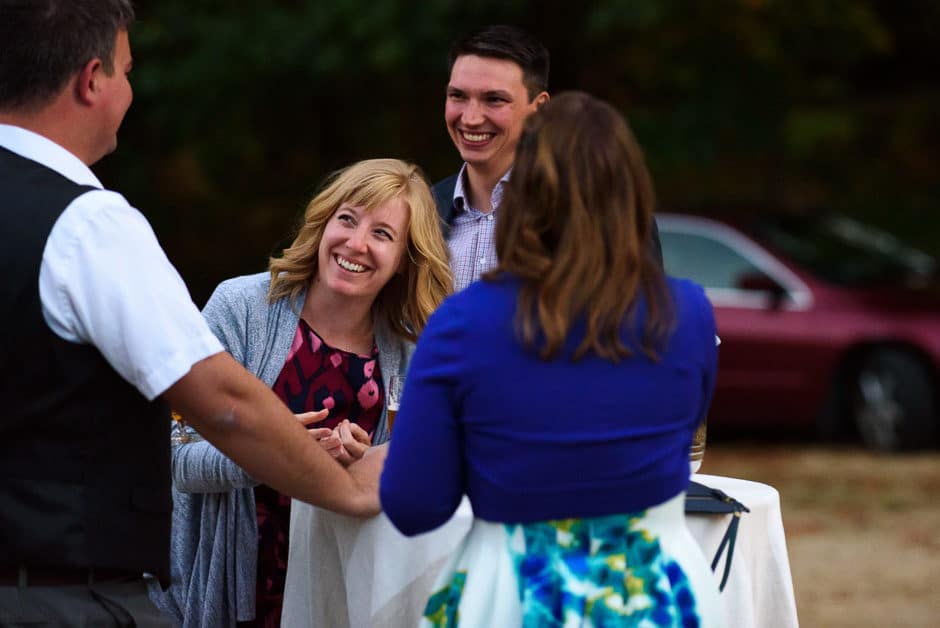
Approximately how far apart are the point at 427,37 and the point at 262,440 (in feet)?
28.6

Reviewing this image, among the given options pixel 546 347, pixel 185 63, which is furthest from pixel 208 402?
pixel 185 63

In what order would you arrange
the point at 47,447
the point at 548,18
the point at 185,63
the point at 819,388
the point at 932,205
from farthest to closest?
the point at 932,205 → the point at 185,63 → the point at 548,18 → the point at 819,388 → the point at 47,447

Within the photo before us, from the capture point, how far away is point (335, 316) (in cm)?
374

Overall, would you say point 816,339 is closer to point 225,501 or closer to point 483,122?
point 483,122

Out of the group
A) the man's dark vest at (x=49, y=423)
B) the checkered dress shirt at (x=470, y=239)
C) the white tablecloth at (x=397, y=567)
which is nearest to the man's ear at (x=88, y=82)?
the man's dark vest at (x=49, y=423)

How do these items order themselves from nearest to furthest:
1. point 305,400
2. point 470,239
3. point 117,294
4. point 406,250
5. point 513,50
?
point 117,294 → point 305,400 → point 406,250 → point 470,239 → point 513,50

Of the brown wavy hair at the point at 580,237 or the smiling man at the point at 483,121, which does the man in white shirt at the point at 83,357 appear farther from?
the smiling man at the point at 483,121

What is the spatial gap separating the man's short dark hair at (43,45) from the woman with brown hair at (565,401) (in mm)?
703

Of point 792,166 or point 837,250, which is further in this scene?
point 792,166

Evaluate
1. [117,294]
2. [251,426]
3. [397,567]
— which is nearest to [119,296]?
[117,294]

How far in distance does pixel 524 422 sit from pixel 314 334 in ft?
4.61

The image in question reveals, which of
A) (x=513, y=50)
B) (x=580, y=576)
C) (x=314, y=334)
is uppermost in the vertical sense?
(x=513, y=50)

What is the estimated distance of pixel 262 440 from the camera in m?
2.45

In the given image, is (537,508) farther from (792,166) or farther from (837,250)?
(792,166)
